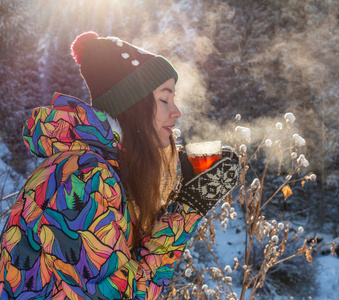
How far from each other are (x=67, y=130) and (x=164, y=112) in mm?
341

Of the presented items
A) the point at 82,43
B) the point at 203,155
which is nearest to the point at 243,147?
the point at 203,155

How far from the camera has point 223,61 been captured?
10484mm

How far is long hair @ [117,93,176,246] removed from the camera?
1.12 m

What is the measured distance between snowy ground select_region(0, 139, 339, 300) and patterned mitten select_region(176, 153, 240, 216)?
477cm

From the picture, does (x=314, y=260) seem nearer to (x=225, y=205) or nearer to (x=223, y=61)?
(x=225, y=205)

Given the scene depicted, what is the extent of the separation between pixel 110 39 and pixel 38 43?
10.2 metres

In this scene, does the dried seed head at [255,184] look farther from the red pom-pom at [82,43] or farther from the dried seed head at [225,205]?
the red pom-pom at [82,43]

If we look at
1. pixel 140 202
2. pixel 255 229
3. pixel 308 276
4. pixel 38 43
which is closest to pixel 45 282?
pixel 140 202

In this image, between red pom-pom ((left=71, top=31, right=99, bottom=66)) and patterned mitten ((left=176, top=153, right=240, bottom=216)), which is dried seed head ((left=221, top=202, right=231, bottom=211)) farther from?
red pom-pom ((left=71, top=31, right=99, bottom=66))

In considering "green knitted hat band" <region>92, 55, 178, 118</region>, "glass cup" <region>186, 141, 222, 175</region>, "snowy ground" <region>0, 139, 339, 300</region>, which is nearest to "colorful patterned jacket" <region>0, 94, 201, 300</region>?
"green knitted hat band" <region>92, 55, 178, 118</region>

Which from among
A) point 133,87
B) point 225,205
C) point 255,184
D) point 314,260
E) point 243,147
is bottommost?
point 314,260

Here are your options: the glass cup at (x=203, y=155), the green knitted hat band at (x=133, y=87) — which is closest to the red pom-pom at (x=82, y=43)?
the green knitted hat band at (x=133, y=87)

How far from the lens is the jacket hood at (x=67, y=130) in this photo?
943mm

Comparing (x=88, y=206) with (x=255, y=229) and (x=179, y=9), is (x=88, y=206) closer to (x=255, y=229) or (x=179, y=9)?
(x=255, y=229)
